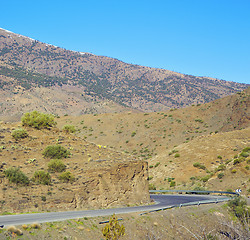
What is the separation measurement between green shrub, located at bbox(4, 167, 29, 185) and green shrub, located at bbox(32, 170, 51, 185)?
0.85 metres

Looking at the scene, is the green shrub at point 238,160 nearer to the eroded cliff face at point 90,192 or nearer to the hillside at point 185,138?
the hillside at point 185,138

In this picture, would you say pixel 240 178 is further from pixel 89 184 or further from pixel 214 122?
pixel 214 122

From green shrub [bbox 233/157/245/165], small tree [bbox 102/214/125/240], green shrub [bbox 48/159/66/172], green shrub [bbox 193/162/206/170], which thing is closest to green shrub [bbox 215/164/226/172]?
green shrub [bbox 233/157/245/165]

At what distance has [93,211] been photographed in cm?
2080

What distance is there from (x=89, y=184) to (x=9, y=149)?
7.14 meters

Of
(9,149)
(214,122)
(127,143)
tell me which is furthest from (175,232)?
(214,122)

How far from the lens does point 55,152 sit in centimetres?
2516

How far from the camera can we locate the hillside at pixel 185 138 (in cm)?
4672

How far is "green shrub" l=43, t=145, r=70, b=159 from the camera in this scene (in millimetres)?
25047

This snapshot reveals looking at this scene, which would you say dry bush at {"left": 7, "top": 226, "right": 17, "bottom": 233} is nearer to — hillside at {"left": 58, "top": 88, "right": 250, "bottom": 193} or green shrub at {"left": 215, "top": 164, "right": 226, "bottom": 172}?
hillside at {"left": 58, "top": 88, "right": 250, "bottom": 193}

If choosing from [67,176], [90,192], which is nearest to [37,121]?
[67,176]

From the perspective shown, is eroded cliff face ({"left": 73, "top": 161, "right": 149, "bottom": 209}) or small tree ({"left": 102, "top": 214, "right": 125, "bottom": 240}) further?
eroded cliff face ({"left": 73, "top": 161, "right": 149, "bottom": 209})

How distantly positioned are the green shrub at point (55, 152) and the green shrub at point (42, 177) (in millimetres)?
3457

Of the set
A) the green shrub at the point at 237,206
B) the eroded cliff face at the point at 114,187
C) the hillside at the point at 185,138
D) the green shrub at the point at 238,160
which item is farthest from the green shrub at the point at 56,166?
the green shrub at the point at 238,160
